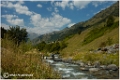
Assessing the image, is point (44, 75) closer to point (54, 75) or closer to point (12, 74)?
point (54, 75)

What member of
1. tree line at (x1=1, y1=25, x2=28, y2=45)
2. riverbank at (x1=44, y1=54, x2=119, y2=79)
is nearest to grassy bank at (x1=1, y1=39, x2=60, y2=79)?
tree line at (x1=1, y1=25, x2=28, y2=45)

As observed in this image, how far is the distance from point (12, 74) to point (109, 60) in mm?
29043

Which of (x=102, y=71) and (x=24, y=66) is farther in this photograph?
(x=102, y=71)

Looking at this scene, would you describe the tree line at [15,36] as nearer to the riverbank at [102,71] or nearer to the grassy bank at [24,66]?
the grassy bank at [24,66]

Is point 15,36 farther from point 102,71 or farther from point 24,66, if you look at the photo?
point 102,71

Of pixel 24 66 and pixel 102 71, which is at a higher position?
pixel 24 66

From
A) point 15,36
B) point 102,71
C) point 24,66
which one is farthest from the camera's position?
point 102,71

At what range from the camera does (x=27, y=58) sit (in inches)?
351

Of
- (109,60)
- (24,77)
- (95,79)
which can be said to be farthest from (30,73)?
(109,60)

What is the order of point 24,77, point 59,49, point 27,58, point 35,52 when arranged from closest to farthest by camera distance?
point 24,77 → point 27,58 → point 35,52 → point 59,49

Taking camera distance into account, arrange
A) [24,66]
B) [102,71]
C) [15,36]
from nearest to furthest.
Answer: [24,66] → [15,36] → [102,71]

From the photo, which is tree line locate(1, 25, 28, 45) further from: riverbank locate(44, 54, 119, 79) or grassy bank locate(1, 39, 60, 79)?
riverbank locate(44, 54, 119, 79)

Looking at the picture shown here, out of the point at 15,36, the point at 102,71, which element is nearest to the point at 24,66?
the point at 15,36

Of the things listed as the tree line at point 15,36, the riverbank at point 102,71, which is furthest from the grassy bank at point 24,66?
the riverbank at point 102,71
